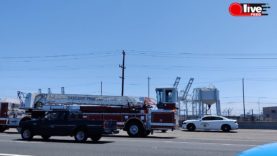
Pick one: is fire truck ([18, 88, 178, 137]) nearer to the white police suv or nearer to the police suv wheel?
the police suv wheel

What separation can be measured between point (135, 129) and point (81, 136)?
5.85 metres

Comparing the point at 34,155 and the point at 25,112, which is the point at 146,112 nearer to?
the point at 25,112

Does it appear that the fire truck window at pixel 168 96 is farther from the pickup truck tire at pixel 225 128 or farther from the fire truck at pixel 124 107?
the pickup truck tire at pixel 225 128

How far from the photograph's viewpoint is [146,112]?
86.0ft

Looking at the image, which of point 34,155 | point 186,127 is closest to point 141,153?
point 34,155

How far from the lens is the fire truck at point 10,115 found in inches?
1169

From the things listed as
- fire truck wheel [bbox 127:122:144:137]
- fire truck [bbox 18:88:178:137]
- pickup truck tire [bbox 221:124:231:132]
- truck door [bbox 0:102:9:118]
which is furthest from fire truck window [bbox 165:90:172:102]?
truck door [bbox 0:102:9:118]

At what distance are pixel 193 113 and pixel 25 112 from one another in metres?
36.1

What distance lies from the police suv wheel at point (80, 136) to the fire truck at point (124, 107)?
536 centimetres

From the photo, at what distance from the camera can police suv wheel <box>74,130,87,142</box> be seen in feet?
67.9

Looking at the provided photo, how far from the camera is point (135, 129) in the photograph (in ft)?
85.5

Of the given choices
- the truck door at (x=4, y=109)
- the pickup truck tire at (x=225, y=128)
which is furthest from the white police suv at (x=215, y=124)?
the truck door at (x=4, y=109)

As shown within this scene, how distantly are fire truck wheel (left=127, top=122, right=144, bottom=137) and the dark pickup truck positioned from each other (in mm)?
3822

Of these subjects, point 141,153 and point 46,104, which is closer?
point 141,153
